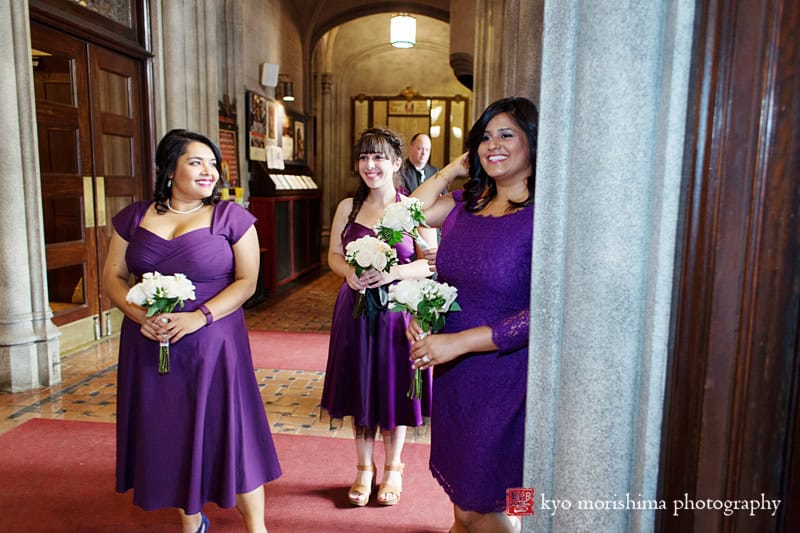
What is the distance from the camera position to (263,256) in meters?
9.23

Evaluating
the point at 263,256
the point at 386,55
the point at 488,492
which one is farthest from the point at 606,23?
the point at 386,55

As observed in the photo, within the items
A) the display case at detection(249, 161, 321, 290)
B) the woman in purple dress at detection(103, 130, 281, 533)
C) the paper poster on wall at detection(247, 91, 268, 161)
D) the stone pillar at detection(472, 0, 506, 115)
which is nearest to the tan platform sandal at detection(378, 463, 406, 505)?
the woman in purple dress at detection(103, 130, 281, 533)

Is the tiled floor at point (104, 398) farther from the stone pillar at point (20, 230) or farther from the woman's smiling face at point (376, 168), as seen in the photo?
the woman's smiling face at point (376, 168)

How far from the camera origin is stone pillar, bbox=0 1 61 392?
461 cm

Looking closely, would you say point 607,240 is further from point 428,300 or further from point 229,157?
point 229,157

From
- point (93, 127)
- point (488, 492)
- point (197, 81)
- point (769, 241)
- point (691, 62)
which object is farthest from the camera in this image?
point (197, 81)

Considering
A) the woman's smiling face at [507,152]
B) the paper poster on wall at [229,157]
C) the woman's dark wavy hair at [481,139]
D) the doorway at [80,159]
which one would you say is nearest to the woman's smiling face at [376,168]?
the woman's dark wavy hair at [481,139]

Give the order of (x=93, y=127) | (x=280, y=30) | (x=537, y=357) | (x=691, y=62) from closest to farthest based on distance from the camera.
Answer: (x=691, y=62) < (x=537, y=357) < (x=93, y=127) < (x=280, y=30)

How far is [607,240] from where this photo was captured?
1271 millimetres

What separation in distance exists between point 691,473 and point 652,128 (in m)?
0.70

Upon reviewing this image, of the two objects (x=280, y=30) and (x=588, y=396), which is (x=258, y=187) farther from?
(x=588, y=396)

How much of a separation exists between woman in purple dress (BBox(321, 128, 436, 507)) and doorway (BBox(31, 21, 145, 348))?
389cm

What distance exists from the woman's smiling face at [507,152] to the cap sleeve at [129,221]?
1.55m

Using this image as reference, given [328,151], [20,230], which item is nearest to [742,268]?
[20,230]
